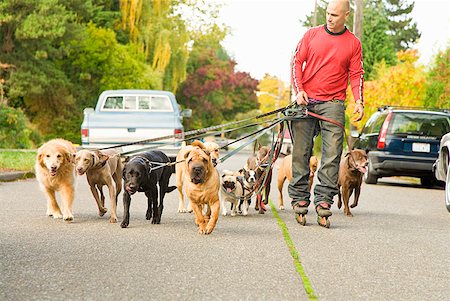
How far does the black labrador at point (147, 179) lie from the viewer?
27.2ft

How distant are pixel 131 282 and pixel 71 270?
0.61 m

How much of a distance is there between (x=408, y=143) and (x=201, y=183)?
10.1 meters

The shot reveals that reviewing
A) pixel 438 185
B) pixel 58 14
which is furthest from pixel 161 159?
pixel 58 14

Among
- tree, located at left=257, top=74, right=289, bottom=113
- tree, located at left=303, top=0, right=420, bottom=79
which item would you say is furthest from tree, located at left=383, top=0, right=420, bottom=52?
tree, located at left=257, top=74, right=289, bottom=113

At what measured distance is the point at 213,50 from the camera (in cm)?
7500

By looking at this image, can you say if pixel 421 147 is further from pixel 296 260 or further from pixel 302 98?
pixel 296 260

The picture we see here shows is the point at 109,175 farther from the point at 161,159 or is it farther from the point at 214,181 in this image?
the point at 214,181

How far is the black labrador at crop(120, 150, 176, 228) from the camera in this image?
8.30 meters

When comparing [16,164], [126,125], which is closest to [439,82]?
[126,125]

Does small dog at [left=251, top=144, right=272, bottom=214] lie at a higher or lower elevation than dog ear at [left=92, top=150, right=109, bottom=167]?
lower

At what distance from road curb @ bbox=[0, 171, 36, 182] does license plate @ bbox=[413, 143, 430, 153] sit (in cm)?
795

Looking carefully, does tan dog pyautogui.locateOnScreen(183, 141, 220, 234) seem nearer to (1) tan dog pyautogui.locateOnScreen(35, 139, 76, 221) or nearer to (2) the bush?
(1) tan dog pyautogui.locateOnScreen(35, 139, 76, 221)

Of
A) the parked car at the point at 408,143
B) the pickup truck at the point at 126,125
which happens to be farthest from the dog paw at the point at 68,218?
the parked car at the point at 408,143

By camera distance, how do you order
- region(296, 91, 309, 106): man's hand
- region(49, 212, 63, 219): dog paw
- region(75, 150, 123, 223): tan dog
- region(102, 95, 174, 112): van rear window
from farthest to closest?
region(102, 95, 174, 112): van rear window, region(49, 212, 63, 219): dog paw, region(296, 91, 309, 106): man's hand, region(75, 150, 123, 223): tan dog
